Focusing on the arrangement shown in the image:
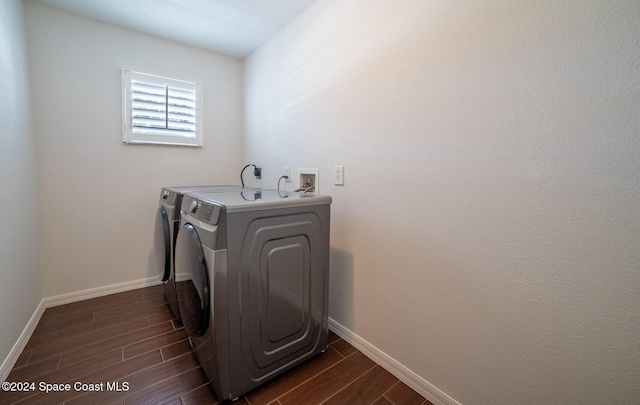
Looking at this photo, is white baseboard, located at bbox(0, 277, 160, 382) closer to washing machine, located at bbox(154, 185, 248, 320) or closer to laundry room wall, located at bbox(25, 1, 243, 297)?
laundry room wall, located at bbox(25, 1, 243, 297)

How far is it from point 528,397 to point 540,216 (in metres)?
0.65

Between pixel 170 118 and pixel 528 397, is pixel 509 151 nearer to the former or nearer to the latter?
pixel 528 397

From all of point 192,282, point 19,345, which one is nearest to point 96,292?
point 19,345

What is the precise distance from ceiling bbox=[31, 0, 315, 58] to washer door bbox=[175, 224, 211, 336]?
5.33 feet

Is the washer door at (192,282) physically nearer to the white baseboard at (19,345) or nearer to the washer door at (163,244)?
the washer door at (163,244)

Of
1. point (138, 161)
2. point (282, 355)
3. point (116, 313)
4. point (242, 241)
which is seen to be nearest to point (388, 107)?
point (242, 241)

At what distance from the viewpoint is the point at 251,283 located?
1129 mm

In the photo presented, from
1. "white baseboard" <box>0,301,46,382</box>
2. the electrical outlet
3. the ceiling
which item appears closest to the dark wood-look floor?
"white baseboard" <box>0,301,46,382</box>

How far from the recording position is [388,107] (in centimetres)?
131

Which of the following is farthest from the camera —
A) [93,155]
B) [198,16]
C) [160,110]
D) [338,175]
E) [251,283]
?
[160,110]

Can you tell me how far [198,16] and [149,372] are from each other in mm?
2393

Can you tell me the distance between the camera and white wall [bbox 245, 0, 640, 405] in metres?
0.74

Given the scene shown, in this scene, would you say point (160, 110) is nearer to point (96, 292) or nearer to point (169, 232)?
point (169, 232)

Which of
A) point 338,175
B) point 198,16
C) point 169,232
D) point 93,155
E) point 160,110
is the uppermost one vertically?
point 198,16
